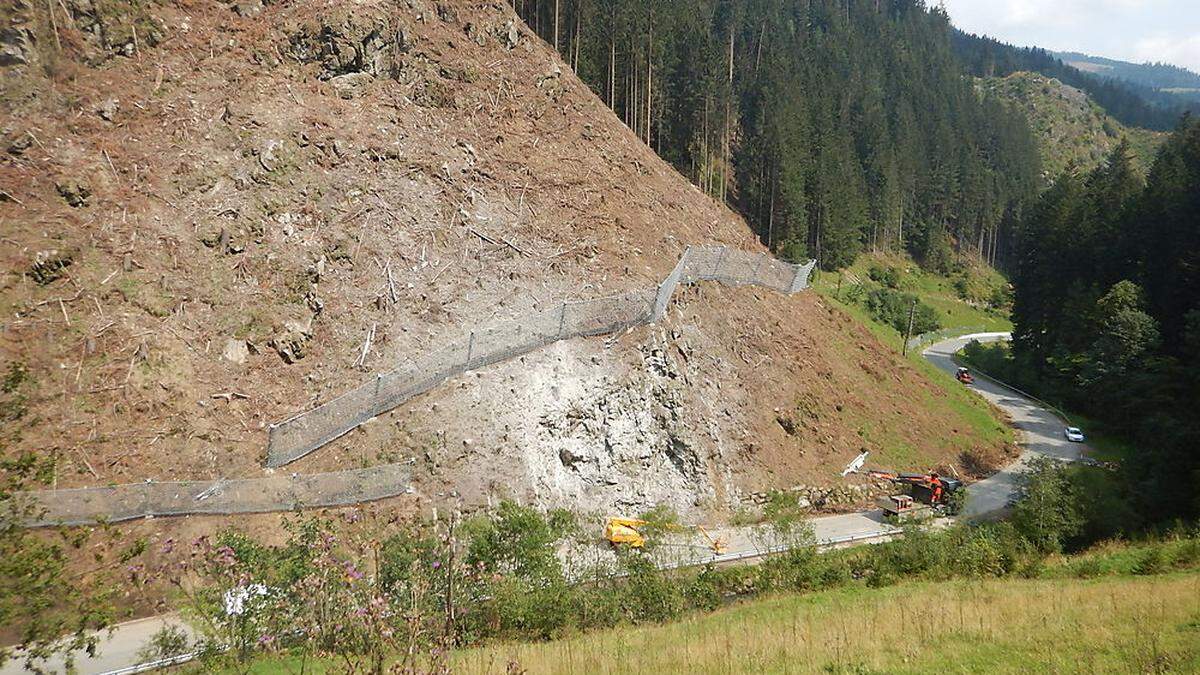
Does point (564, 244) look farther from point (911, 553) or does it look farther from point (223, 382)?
point (911, 553)

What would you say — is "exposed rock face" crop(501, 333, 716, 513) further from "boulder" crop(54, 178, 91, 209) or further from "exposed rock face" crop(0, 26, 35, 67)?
"exposed rock face" crop(0, 26, 35, 67)

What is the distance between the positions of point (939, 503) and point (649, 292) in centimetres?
1627

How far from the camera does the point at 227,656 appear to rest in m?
8.27

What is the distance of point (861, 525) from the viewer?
26812 mm

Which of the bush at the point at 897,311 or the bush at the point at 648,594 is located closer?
the bush at the point at 648,594

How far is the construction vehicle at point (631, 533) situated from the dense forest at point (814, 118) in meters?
34.8

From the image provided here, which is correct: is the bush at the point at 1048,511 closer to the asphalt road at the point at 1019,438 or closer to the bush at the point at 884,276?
the asphalt road at the point at 1019,438

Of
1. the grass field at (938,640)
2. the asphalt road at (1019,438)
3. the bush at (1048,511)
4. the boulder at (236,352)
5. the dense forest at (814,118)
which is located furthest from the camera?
the dense forest at (814,118)

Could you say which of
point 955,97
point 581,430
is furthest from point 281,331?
point 955,97

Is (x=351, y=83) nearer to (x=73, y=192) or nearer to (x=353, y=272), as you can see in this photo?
(x=353, y=272)

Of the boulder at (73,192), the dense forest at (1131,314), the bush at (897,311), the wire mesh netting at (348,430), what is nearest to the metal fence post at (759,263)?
the wire mesh netting at (348,430)

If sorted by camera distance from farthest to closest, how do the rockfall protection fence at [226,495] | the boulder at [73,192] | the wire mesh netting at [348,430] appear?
the boulder at [73,192] < the wire mesh netting at [348,430] < the rockfall protection fence at [226,495]

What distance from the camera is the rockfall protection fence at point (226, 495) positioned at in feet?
55.2

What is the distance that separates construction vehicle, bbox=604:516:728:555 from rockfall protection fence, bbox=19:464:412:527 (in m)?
7.29
